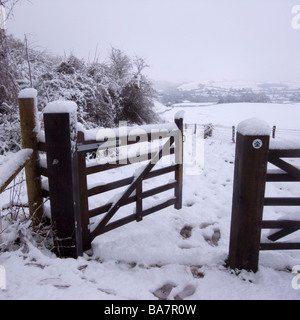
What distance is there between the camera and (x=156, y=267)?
2.63 m

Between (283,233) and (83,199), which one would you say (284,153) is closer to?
(283,233)

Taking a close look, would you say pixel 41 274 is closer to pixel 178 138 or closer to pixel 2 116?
pixel 178 138

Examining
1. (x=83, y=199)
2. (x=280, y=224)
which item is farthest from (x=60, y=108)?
(x=280, y=224)

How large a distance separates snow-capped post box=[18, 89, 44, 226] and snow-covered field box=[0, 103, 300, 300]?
482 millimetres

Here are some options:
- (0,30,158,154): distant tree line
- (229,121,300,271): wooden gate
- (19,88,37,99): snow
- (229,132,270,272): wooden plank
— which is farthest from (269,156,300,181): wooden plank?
(0,30,158,154): distant tree line

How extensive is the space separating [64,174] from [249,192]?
1702mm

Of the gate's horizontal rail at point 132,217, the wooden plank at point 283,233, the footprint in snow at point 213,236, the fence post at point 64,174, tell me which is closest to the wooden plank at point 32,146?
the fence post at point 64,174

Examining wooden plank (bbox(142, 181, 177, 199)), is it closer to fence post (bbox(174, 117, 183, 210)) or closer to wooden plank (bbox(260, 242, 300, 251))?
fence post (bbox(174, 117, 183, 210))

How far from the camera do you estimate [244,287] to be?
2230 mm

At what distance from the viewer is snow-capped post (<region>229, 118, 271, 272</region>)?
7.22 ft

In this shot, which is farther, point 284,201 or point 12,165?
point 284,201

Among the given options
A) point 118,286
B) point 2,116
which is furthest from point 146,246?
point 2,116
